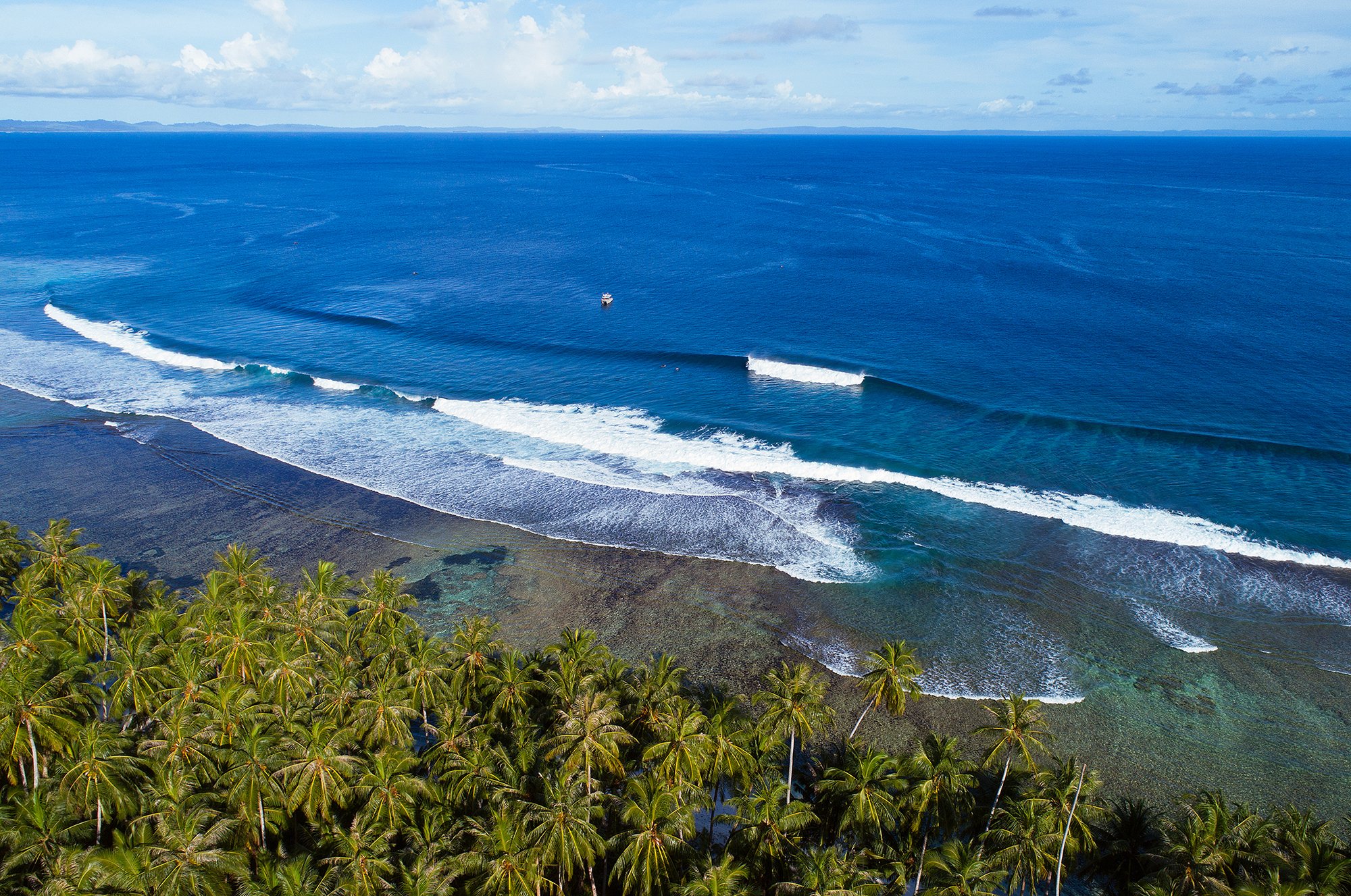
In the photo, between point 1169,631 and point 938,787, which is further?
point 1169,631

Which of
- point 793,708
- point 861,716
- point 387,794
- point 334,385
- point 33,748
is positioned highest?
point 334,385

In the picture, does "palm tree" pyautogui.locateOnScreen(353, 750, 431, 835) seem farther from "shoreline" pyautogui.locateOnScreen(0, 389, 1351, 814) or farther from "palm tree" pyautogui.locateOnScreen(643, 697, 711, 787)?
"shoreline" pyautogui.locateOnScreen(0, 389, 1351, 814)

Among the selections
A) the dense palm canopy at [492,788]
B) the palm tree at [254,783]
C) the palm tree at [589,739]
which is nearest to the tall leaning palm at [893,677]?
the dense palm canopy at [492,788]

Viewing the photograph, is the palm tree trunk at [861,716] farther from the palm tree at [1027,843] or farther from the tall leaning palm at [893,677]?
the palm tree at [1027,843]

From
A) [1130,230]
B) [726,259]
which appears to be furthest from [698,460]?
[1130,230]

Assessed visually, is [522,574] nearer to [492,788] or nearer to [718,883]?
[492,788]

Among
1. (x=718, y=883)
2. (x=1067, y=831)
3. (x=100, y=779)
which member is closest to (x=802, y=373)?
(x=1067, y=831)

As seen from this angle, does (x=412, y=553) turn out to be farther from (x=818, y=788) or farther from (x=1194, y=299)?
(x=1194, y=299)
